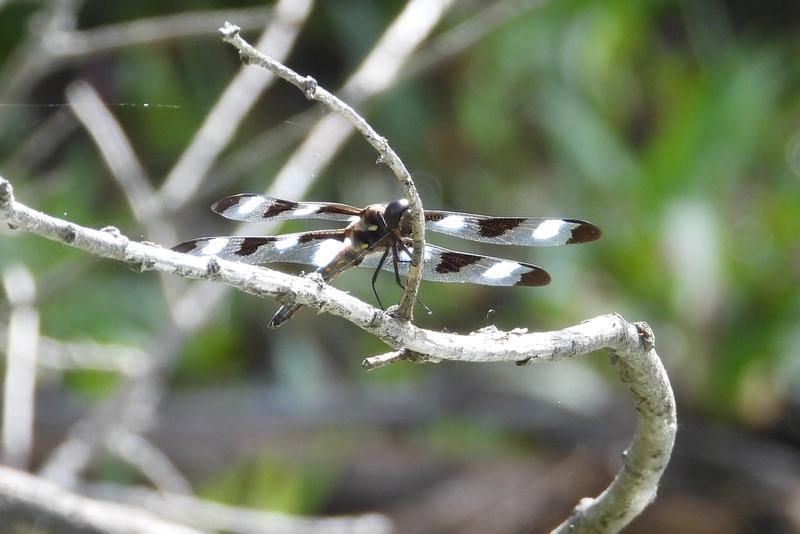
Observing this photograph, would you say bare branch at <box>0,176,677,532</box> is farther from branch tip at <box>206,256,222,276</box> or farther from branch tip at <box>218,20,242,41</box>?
branch tip at <box>218,20,242,41</box>

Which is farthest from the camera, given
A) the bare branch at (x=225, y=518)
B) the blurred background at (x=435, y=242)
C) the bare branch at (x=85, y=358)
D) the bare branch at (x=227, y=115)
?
the blurred background at (x=435, y=242)

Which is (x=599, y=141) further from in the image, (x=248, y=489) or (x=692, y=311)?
(x=248, y=489)

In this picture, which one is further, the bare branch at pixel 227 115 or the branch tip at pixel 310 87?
the bare branch at pixel 227 115

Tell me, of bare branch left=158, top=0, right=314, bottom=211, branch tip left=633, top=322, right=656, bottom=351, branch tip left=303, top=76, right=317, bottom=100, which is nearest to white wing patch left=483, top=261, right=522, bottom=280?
branch tip left=633, top=322, right=656, bottom=351

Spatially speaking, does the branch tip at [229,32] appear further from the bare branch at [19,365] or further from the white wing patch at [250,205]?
the bare branch at [19,365]

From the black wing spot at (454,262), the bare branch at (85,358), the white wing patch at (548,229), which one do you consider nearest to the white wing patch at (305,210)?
the black wing spot at (454,262)

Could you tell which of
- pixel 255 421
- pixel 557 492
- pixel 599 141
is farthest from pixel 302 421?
pixel 599 141
